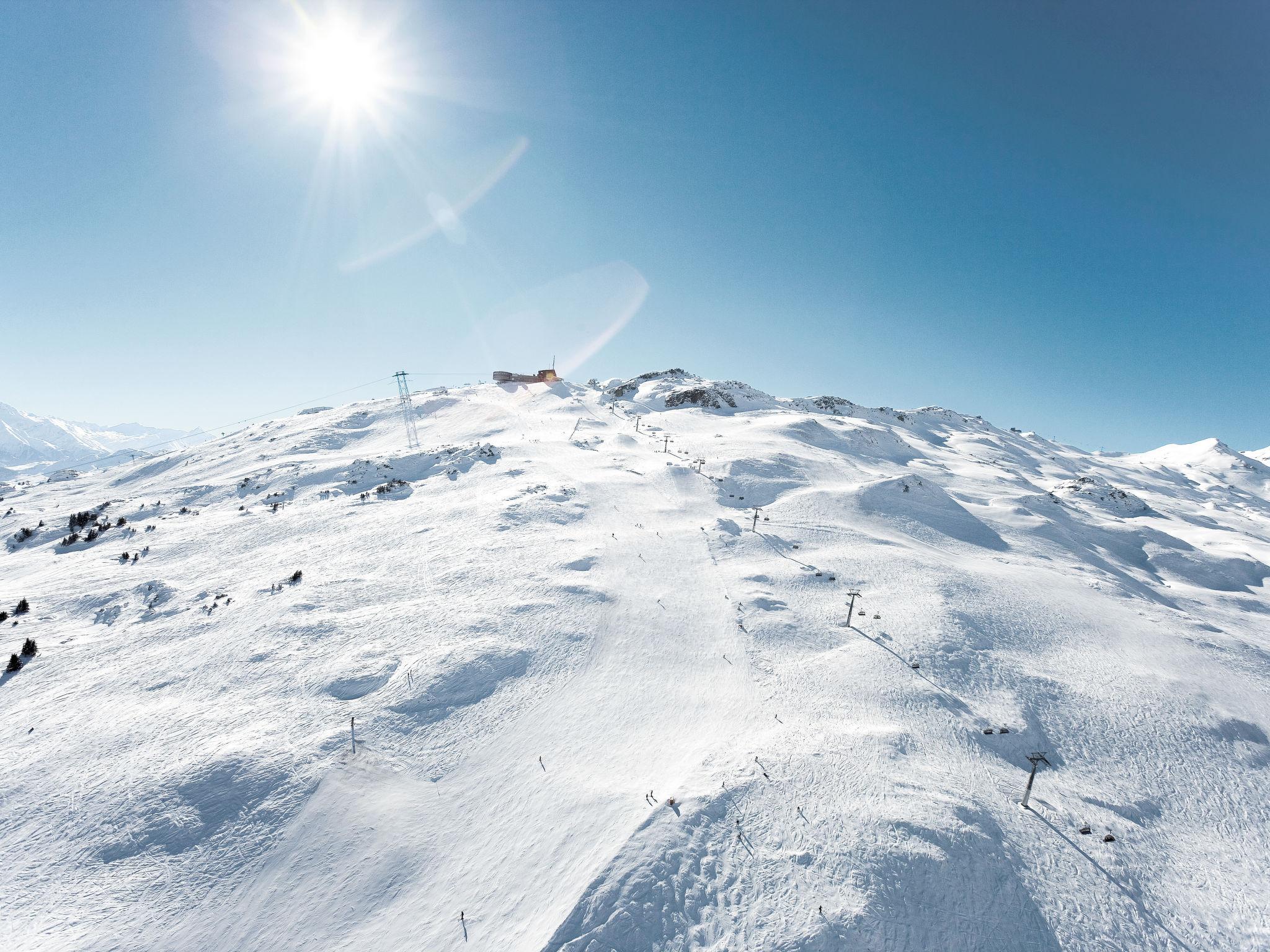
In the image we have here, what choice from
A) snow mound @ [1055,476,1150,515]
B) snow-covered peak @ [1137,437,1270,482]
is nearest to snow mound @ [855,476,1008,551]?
snow mound @ [1055,476,1150,515]

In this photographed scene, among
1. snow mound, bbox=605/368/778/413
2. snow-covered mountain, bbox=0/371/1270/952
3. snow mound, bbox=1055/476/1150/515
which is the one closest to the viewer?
snow-covered mountain, bbox=0/371/1270/952

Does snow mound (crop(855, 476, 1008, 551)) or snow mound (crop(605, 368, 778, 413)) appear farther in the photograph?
snow mound (crop(605, 368, 778, 413))

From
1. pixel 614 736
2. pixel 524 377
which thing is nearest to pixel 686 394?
pixel 524 377

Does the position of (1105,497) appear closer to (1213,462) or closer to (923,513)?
(923,513)

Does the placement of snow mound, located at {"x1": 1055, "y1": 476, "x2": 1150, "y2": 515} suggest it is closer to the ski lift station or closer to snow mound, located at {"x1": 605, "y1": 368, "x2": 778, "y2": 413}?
snow mound, located at {"x1": 605, "y1": 368, "x2": 778, "y2": 413}

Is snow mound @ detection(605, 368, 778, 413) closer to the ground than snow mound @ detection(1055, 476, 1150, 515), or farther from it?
farther from it

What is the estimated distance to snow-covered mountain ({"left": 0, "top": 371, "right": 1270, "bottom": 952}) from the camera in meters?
8.06

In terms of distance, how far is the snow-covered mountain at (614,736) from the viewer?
8.06 metres

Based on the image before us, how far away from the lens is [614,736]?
11.7m

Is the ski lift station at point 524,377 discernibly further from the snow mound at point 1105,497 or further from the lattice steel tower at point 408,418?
the snow mound at point 1105,497

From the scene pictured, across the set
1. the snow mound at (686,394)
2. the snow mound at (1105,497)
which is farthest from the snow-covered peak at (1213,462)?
the snow mound at (686,394)

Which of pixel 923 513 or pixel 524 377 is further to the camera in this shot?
pixel 524 377

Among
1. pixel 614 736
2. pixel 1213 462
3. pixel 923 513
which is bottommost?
pixel 614 736

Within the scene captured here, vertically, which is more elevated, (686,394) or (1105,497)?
(686,394)
